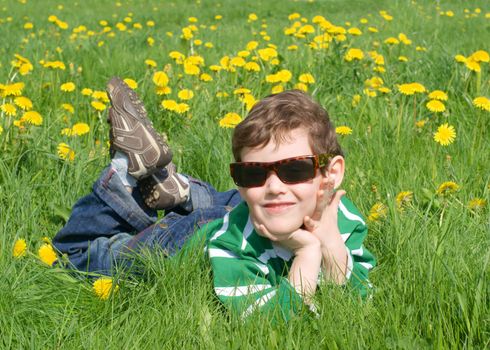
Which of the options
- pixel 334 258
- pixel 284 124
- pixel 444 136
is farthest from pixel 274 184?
pixel 444 136

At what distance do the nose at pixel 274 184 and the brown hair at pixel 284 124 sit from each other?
3.4 inches

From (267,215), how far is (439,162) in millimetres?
1327

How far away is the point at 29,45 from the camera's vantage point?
540 cm

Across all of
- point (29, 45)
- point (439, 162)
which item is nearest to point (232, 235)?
point (439, 162)

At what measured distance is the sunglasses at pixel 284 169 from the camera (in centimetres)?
180

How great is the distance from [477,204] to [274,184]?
939 mm

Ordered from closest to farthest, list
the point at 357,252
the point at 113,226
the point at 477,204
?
the point at 357,252 → the point at 477,204 → the point at 113,226

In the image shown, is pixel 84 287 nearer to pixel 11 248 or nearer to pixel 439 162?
pixel 11 248

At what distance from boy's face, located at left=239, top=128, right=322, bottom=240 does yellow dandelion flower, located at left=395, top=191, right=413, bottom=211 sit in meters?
0.64

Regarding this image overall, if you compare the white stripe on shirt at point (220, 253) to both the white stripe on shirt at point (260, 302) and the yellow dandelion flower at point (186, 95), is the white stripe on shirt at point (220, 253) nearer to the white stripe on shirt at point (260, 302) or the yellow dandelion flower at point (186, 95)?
the white stripe on shirt at point (260, 302)

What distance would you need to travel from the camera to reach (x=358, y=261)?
2.08m

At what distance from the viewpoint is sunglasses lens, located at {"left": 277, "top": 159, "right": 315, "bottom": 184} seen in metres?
1.80

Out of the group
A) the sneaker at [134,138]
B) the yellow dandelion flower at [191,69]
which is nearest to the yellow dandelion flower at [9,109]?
the sneaker at [134,138]

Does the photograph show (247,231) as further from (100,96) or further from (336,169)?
(100,96)
